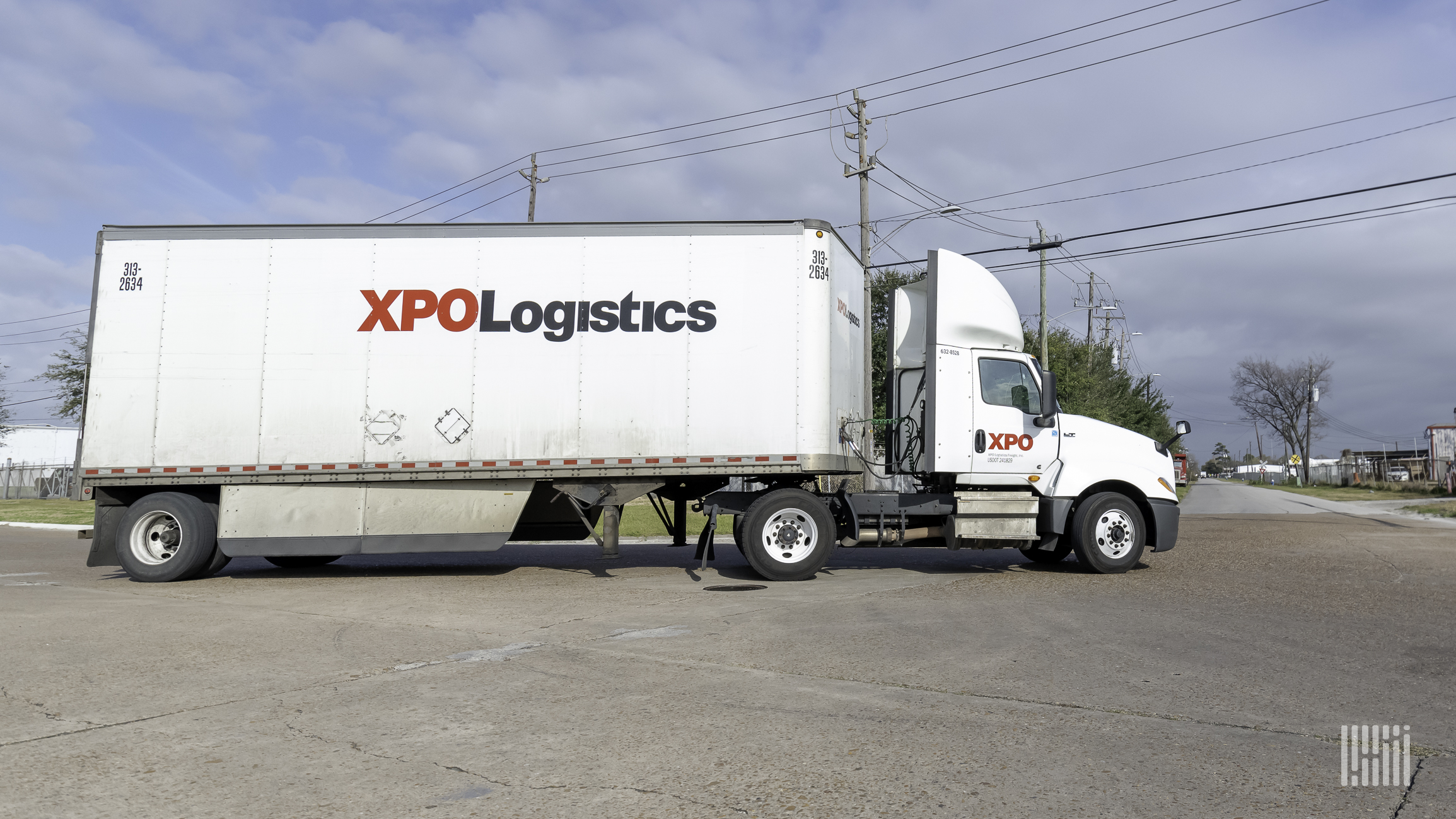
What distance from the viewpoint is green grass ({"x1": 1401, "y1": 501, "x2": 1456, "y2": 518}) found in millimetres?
24422

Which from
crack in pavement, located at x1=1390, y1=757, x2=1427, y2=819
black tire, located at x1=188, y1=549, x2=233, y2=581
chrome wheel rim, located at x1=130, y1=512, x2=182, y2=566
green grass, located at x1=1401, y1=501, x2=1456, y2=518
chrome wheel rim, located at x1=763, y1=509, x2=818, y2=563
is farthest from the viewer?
green grass, located at x1=1401, y1=501, x2=1456, y2=518

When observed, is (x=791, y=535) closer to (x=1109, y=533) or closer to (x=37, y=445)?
(x=1109, y=533)

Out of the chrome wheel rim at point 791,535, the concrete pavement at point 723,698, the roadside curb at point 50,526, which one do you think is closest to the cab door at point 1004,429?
the concrete pavement at point 723,698

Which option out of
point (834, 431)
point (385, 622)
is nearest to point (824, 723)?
point (385, 622)

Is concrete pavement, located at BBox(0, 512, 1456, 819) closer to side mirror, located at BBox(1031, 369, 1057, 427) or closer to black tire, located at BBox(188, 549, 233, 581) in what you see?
black tire, located at BBox(188, 549, 233, 581)

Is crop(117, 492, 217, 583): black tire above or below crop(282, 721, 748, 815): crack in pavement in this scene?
above

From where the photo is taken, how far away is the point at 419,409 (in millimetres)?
10492

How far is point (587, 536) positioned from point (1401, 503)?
32.9m

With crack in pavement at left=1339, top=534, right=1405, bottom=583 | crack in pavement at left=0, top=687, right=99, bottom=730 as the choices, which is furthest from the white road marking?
crack in pavement at left=1339, top=534, right=1405, bottom=583

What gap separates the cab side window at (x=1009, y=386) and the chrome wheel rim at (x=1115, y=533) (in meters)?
1.56

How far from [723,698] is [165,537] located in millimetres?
8724

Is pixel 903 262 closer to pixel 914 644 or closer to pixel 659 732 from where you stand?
pixel 914 644

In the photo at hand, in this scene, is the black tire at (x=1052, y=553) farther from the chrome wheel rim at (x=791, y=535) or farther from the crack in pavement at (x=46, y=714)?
the crack in pavement at (x=46, y=714)

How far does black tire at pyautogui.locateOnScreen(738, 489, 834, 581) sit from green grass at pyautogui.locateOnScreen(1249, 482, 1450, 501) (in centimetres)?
3659
